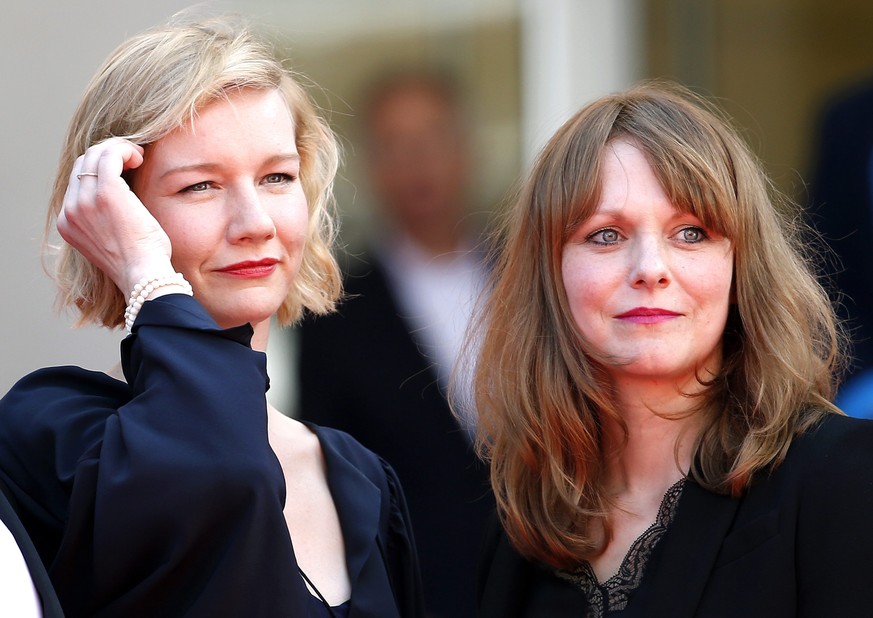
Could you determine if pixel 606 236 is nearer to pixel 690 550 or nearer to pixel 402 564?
pixel 690 550

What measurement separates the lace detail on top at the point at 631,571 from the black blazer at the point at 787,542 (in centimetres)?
3

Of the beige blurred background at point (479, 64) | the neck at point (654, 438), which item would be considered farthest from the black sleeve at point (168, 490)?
the beige blurred background at point (479, 64)

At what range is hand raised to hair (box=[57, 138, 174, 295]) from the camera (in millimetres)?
2275

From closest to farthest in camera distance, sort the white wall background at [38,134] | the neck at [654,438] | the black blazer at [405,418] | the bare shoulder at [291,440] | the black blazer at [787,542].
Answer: the black blazer at [787,542] < the neck at [654,438] < the bare shoulder at [291,440] < the black blazer at [405,418] < the white wall background at [38,134]

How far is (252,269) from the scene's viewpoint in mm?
Answer: 2418

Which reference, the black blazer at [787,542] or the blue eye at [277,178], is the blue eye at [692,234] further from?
the blue eye at [277,178]

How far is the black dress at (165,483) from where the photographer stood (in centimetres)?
204

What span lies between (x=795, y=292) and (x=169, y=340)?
3.66ft

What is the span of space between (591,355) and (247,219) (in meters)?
0.68

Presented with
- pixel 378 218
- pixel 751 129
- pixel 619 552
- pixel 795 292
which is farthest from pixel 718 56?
pixel 619 552

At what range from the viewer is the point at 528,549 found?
7.89 feet

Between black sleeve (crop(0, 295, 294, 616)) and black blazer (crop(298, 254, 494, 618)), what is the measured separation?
5.13 feet

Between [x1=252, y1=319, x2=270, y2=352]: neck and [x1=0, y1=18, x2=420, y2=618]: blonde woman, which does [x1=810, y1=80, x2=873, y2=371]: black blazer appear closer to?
[x1=0, y1=18, x2=420, y2=618]: blonde woman

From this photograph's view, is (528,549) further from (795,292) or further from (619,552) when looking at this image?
(795,292)
